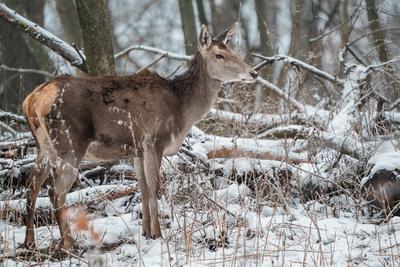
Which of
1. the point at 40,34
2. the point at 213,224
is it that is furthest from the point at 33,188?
the point at 40,34

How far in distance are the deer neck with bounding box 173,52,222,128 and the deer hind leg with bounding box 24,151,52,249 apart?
5.37 feet

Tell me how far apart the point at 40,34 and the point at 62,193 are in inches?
108

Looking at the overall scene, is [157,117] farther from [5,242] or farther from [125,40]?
[125,40]

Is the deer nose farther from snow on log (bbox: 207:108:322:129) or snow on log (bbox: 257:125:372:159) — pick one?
snow on log (bbox: 207:108:322:129)

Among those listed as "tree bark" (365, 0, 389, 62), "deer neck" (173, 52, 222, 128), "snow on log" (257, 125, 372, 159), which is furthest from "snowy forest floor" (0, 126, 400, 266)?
"tree bark" (365, 0, 389, 62)

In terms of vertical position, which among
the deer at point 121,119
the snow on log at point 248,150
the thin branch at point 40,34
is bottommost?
the snow on log at point 248,150

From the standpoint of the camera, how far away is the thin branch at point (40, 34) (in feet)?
25.4

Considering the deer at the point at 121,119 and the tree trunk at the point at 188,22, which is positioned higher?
the tree trunk at the point at 188,22

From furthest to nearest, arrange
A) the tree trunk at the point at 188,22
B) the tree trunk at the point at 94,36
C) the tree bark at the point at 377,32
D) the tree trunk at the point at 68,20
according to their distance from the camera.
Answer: the tree trunk at the point at 68,20 < the tree trunk at the point at 188,22 < the tree bark at the point at 377,32 < the tree trunk at the point at 94,36

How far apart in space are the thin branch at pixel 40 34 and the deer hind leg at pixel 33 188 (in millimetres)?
2238

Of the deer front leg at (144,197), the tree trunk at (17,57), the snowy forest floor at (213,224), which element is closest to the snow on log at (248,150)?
the snowy forest floor at (213,224)

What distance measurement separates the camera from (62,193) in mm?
5797

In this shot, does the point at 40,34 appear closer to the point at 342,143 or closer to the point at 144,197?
the point at 144,197

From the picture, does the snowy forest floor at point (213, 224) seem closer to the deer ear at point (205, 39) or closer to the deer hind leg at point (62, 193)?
the deer hind leg at point (62, 193)
